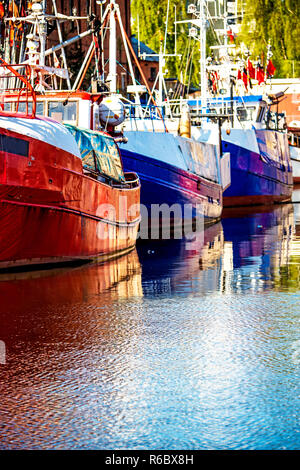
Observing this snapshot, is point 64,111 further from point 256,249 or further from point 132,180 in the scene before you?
point 256,249

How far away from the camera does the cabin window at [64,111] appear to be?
17.8m

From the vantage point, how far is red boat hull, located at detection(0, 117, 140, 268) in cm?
1254

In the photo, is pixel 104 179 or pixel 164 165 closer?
pixel 104 179

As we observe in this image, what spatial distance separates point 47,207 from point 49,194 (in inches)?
7.4

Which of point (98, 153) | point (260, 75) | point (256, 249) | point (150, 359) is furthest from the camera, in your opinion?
point (260, 75)

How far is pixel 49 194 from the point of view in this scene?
1328 centimetres

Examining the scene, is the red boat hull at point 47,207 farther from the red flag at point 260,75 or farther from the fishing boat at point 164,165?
the red flag at point 260,75

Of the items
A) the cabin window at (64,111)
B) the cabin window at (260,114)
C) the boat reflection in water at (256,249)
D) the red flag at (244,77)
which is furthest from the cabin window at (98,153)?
the red flag at (244,77)

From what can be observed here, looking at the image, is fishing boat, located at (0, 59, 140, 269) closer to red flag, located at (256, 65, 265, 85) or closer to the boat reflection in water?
the boat reflection in water

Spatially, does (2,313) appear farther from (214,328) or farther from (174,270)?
(174,270)

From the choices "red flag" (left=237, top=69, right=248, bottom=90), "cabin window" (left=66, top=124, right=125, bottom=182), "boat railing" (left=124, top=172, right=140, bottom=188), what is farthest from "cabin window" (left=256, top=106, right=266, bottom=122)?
"cabin window" (left=66, top=124, right=125, bottom=182)

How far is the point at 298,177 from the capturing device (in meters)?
58.5

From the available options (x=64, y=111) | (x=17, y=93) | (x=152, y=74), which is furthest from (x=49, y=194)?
(x=152, y=74)

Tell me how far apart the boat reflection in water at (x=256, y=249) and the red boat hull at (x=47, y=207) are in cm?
227
